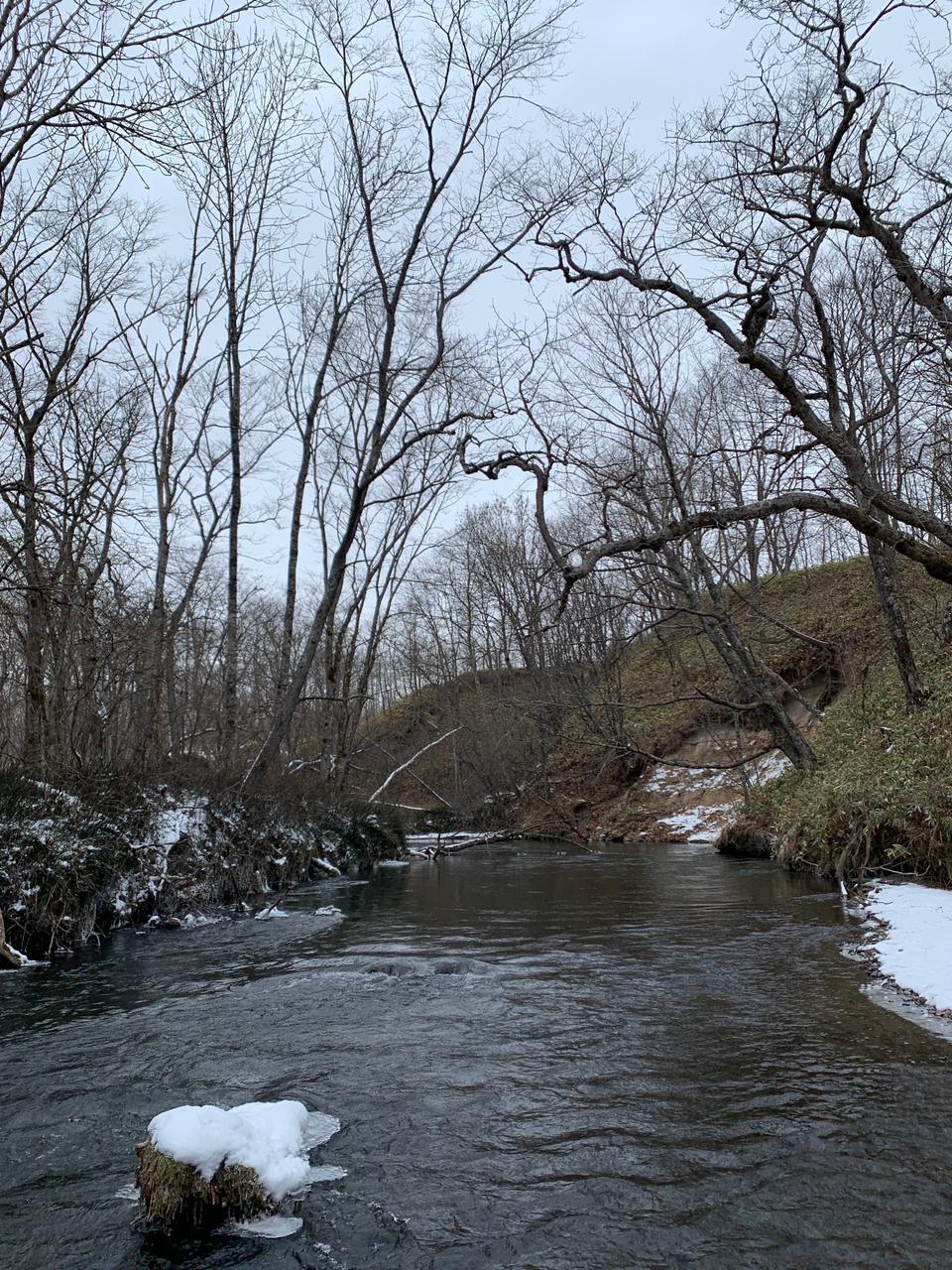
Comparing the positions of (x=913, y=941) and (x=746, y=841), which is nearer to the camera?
(x=913, y=941)

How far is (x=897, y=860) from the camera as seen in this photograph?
9305 mm

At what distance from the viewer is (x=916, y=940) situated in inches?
255

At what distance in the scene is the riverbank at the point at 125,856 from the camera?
7848 millimetres

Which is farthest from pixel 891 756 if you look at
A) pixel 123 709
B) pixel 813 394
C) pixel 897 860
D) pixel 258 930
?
pixel 123 709

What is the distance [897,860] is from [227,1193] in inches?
336

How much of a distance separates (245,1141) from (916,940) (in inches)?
219

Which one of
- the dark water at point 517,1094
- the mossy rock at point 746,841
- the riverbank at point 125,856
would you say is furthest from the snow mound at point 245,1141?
the mossy rock at point 746,841

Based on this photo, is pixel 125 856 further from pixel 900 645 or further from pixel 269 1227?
pixel 900 645

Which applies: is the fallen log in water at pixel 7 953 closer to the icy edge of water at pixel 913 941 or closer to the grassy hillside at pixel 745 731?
the icy edge of water at pixel 913 941

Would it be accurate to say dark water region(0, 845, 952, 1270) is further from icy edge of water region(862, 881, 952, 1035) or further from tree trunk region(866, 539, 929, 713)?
tree trunk region(866, 539, 929, 713)

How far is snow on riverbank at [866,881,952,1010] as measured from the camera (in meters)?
5.52

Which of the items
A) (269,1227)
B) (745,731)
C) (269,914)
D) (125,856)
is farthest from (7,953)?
(745,731)

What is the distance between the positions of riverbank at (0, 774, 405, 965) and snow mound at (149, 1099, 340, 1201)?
207 inches

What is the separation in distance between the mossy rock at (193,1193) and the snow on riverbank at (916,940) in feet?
14.1
